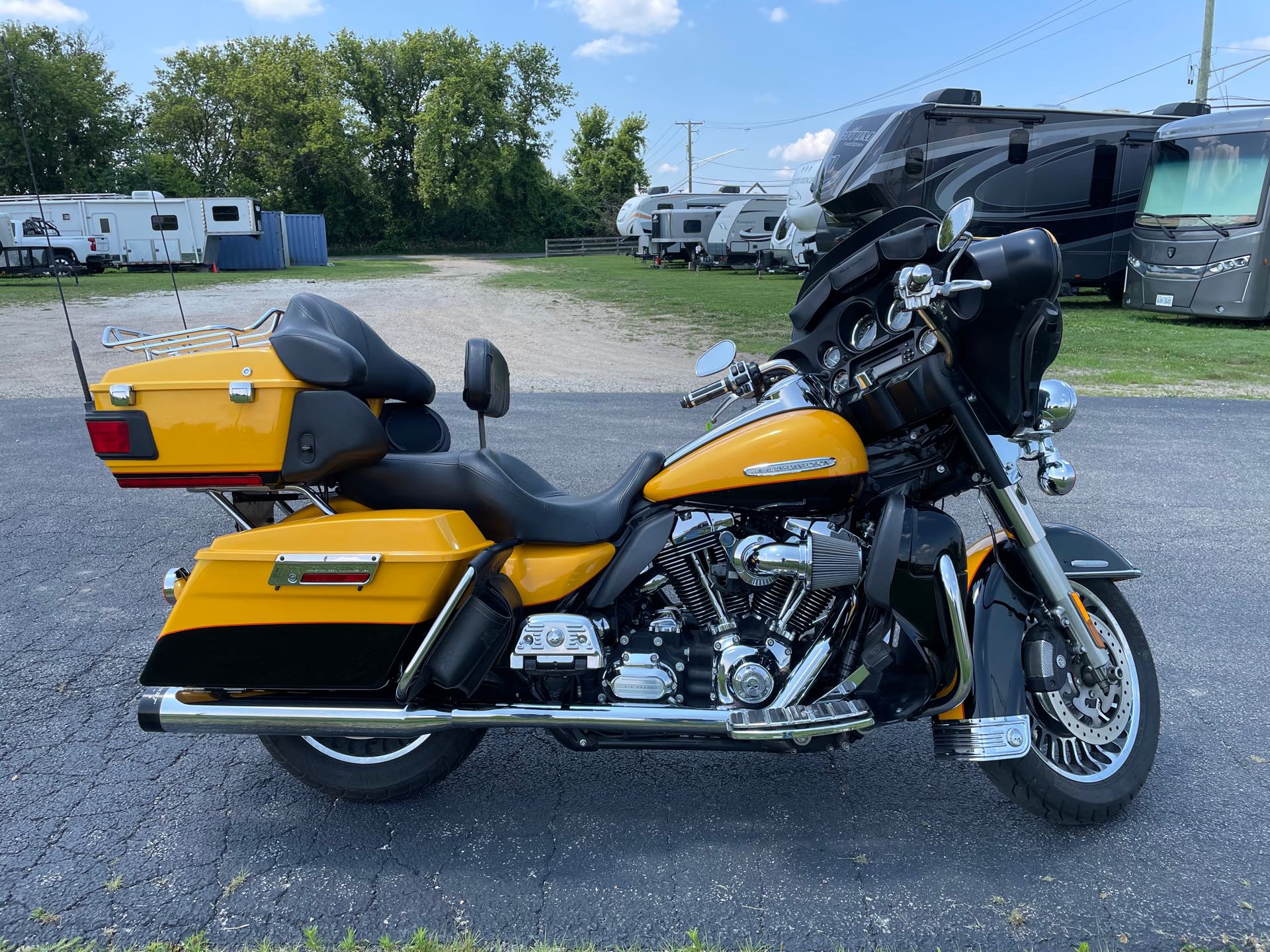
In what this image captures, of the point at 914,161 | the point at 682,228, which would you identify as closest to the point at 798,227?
the point at 914,161

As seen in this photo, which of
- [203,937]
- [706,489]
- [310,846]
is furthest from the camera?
[310,846]

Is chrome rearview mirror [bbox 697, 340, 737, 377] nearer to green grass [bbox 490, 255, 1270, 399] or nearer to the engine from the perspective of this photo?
the engine

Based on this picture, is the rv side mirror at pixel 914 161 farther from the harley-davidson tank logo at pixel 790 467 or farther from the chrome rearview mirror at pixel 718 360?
the harley-davidson tank logo at pixel 790 467

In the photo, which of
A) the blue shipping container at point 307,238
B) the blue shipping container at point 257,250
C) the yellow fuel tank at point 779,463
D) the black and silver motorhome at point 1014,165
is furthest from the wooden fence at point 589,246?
the yellow fuel tank at point 779,463

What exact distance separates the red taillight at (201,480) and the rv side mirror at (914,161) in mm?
16380

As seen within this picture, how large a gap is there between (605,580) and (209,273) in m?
32.9

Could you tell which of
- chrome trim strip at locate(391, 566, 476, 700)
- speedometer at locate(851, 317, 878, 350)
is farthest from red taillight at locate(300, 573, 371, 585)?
speedometer at locate(851, 317, 878, 350)

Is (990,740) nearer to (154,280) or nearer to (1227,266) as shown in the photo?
(1227,266)

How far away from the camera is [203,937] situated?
7.43ft

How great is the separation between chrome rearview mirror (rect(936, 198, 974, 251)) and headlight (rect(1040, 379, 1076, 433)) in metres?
0.54

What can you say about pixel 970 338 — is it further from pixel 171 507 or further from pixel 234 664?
pixel 171 507

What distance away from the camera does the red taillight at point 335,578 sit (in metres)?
2.42

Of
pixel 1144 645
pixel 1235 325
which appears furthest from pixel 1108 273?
pixel 1144 645

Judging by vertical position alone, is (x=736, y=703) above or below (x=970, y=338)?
below
